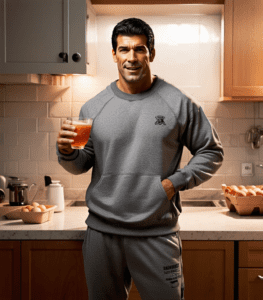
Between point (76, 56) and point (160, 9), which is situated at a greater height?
point (160, 9)

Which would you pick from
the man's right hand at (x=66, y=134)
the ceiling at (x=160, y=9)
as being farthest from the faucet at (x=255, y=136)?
the man's right hand at (x=66, y=134)

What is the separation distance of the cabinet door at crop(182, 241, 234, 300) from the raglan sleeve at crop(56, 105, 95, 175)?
0.60 meters

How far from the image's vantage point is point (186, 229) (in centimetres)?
203

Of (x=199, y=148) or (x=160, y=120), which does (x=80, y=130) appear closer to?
(x=160, y=120)

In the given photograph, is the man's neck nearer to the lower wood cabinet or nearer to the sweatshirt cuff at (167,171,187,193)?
the sweatshirt cuff at (167,171,187,193)

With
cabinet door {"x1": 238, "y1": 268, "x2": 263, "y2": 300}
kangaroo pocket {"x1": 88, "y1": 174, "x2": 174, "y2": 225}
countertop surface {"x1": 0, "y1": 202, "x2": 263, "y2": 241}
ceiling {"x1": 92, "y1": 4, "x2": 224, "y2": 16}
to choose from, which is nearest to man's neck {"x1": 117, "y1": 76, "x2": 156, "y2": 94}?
kangaroo pocket {"x1": 88, "y1": 174, "x2": 174, "y2": 225}

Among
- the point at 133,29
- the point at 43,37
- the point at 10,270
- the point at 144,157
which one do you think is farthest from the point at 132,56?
the point at 10,270

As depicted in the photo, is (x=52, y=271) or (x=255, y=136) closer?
(x=52, y=271)

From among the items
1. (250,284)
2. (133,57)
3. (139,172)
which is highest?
(133,57)

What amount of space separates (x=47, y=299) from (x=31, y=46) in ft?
4.40

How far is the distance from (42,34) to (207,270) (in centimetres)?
152

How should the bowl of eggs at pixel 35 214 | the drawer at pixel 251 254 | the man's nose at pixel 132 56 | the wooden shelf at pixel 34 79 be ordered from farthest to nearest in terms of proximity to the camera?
the wooden shelf at pixel 34 79 < the bowl of eggs at pixel 35 214 < the drawer at pixel 251 254 < the man's nose at pixel 132 56

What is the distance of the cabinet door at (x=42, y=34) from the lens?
2363 mm

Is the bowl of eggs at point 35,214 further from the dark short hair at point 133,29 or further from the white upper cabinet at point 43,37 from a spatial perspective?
the dark short hair at point 133,29
